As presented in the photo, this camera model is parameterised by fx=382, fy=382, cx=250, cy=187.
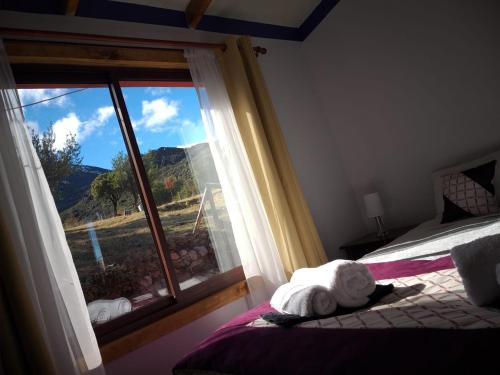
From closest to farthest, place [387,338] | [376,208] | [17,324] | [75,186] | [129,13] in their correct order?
[387,338] → [17,324] → [75,186] → [129,13] → [376,208]

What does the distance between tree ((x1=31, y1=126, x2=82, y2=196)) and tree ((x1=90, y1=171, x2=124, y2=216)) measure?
0.52 feet

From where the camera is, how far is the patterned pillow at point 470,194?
96.3 inches

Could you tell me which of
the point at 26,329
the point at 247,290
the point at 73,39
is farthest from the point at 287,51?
the point at 26,329

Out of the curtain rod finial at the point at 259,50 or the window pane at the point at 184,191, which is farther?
the curtain rod finial at the point at 259,50

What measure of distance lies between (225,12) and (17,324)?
102 inches

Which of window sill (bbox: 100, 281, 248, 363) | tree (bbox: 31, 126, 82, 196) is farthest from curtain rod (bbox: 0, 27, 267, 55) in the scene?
window sill (bbox: 100, 281, 248, 363)

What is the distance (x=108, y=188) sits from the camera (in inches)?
96.3

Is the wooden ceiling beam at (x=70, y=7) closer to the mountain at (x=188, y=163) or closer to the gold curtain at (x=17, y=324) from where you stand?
the mountain at (x=188, y=163)

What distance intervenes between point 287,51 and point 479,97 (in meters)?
1.69

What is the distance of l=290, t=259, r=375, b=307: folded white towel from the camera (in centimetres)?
140

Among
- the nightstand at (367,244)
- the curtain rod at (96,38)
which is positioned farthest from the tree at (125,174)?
the nightstand at (367,244)

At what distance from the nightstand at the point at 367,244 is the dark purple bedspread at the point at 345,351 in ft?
5.22

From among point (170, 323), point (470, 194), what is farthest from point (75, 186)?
point (470, 194)

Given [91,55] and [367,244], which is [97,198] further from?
[367,244]
